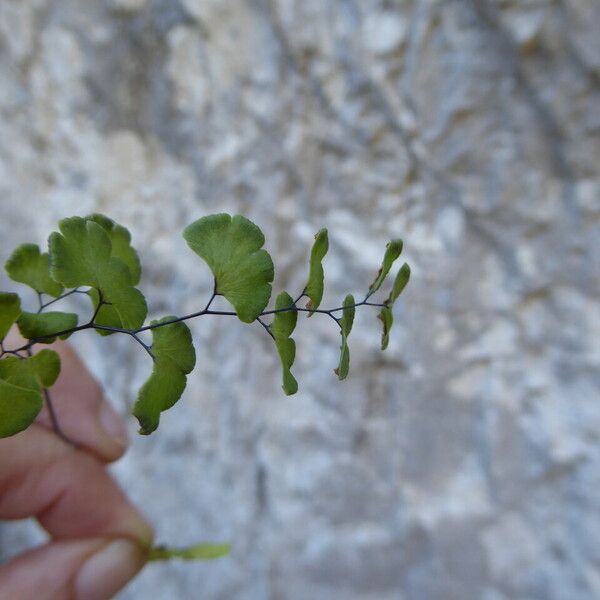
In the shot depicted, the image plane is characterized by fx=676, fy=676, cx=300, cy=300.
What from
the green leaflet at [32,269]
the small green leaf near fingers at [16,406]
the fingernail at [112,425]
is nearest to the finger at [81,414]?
the fingernail at [112,425]

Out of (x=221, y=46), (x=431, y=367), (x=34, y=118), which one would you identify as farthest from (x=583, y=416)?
(x=34, y=118)

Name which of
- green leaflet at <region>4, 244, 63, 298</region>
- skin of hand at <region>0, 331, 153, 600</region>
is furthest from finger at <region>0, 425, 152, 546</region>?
green leaflet at <region>4, 244, 63, 298</region>

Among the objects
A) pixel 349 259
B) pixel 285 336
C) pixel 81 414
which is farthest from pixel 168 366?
pixel 349 259

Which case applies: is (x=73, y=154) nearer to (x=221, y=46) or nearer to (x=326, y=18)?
(x=221, y=46)

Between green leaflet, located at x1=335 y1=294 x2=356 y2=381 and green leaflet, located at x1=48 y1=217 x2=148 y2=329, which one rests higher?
green leaflet, located at x1=48 y1=217 x2=148 y2=329

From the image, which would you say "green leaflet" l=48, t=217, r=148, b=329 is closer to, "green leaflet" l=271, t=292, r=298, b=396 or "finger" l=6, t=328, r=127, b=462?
"green leaflet" l=271, t=292, r=298, b=396

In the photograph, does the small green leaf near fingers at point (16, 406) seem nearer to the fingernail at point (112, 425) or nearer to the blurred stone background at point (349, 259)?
the fingernail at point (112, 425)
